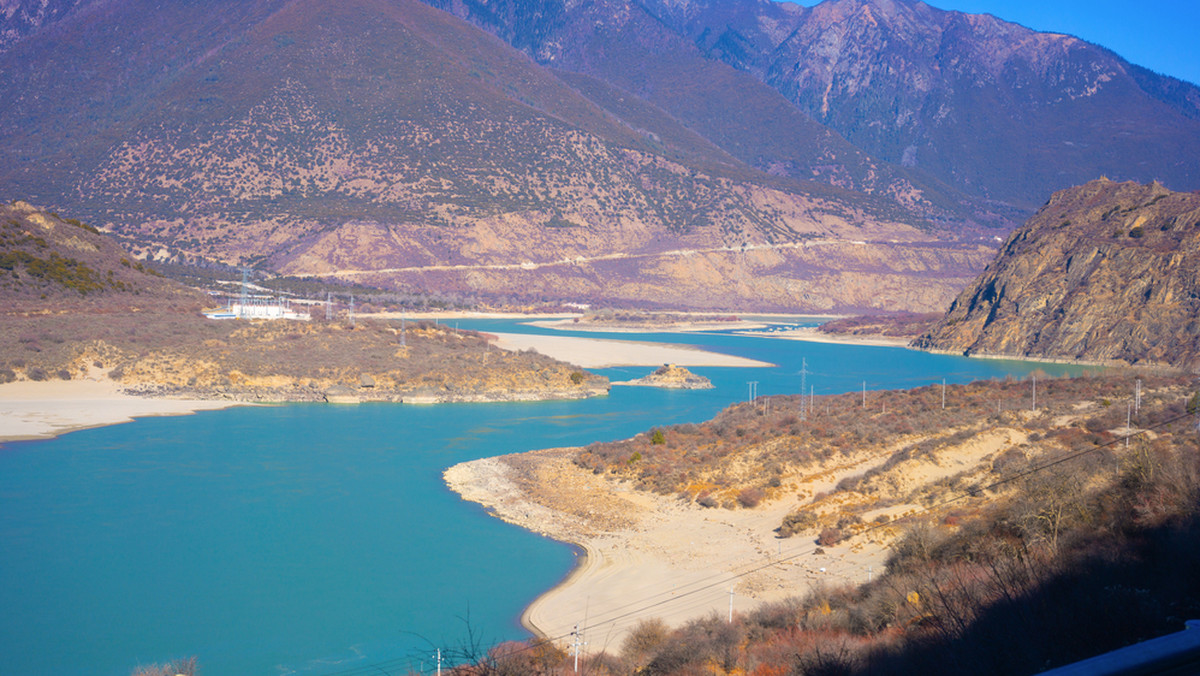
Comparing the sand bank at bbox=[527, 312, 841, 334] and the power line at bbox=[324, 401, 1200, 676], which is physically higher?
the power line at bbox=[324, 401, 1200, 676]

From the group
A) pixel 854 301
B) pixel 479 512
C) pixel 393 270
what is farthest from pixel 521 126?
pixel 479 512

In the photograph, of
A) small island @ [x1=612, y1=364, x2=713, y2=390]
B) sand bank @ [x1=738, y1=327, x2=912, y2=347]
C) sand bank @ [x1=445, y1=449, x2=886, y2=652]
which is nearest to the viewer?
sand bank @ [x1=445, y1=449, x2=886, y2=652]

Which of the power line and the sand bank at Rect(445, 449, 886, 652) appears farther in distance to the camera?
the sand bank at Rect(445, 449, 886, 652)

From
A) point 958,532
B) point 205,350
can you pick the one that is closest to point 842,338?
point 205,350

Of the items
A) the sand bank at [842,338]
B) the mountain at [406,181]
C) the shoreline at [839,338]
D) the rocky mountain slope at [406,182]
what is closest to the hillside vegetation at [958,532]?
the shoreline at [839,338]

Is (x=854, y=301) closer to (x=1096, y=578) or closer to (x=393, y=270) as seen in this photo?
(x=393, y=270)

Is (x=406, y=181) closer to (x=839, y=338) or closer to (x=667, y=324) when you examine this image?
(x=667, y=324)

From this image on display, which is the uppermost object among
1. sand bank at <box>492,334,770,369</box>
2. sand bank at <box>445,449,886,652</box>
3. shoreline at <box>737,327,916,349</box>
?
sand bank at <box>445,449,886,652</box>

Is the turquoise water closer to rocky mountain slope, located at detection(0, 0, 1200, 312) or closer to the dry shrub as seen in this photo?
the dry shrub

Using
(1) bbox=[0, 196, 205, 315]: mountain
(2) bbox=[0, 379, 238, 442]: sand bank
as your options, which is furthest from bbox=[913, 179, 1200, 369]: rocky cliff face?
(1) bbox=[0, 196, 205, 315]: mountain
